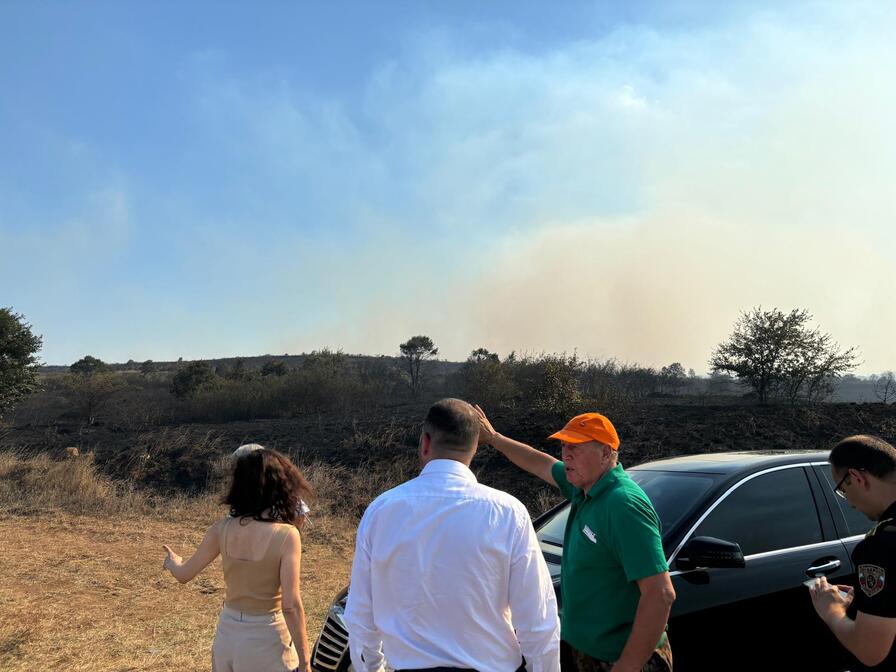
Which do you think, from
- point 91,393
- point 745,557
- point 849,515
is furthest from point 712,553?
point 91,393

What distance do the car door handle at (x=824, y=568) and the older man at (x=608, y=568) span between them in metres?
1.75

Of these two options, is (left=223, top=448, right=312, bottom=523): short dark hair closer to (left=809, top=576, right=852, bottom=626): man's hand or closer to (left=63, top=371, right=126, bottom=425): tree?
(left=809, top=576, right=852, bottom=626): man's hand

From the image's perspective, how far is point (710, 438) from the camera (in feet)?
45.0

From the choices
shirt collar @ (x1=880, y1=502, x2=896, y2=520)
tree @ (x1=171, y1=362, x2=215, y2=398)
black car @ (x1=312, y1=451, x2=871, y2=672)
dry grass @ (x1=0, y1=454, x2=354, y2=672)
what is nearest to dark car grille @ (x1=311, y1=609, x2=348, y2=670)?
black car @ (x1=312, y1=451, x2=871, y2=672)

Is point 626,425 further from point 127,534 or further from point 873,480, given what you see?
point 873,480

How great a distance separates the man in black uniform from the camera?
214 centimetres

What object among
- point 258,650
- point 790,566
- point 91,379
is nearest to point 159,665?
point 258,650

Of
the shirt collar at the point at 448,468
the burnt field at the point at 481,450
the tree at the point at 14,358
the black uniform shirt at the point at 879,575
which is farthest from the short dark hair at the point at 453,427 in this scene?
the tree at the point at 14,358

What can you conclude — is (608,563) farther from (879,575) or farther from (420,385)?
(420,385)

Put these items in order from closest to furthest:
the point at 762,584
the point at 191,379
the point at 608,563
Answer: the point at 608,563 → the point at 762,584 → the point at 191,379

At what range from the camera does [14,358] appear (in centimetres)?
2245

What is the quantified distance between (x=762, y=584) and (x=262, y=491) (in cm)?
298

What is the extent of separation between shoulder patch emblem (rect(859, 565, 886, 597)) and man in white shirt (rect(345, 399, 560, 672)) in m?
1.09

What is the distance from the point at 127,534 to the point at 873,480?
37.0 ft
